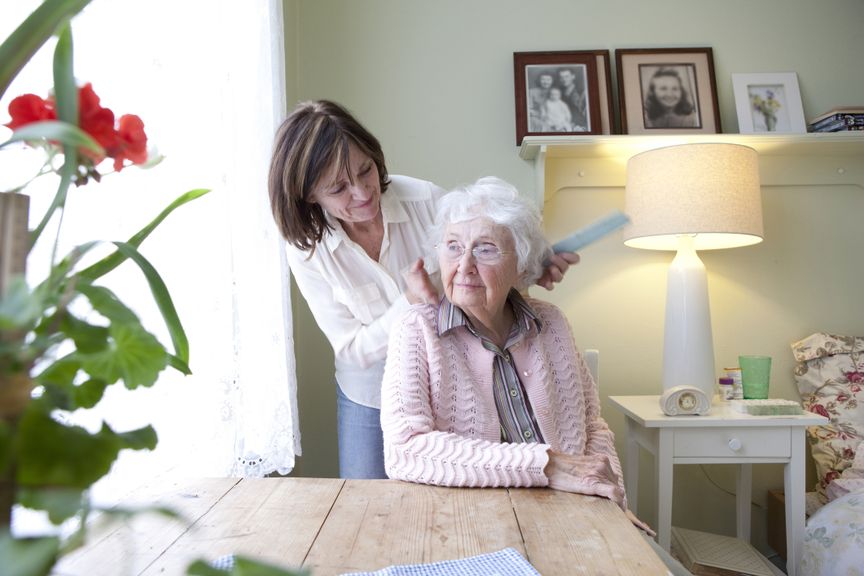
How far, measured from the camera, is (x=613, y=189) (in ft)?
8.87

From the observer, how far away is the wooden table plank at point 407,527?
35.1 inches

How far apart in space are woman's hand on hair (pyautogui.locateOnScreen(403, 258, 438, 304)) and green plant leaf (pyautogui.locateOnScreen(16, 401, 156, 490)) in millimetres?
1243

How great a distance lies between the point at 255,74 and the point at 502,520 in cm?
150

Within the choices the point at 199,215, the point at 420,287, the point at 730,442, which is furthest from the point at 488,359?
the point at 730,442

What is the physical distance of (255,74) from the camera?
198 cm

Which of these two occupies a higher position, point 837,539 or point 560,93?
point 560,93

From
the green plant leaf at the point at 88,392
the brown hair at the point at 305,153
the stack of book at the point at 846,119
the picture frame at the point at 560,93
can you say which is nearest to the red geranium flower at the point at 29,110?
the green plant leaf at the point at 88,392

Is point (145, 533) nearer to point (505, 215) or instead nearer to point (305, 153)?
point (305, 153)

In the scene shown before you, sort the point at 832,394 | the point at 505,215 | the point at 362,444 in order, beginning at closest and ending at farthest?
the point at 505,215, the point at 362,444, the point at 832,394

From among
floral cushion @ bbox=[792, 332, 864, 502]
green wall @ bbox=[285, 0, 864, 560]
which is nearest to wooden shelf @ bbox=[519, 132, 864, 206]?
green wall @ bbox=[285, 0, 864, 560]

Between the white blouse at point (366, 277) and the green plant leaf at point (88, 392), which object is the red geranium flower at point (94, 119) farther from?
the white blouse at point (366, 277)

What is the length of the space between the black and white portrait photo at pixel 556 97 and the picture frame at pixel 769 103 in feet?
1.99

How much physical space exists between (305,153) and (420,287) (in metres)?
0.41

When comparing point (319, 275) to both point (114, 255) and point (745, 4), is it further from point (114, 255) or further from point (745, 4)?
point (745, 4)
